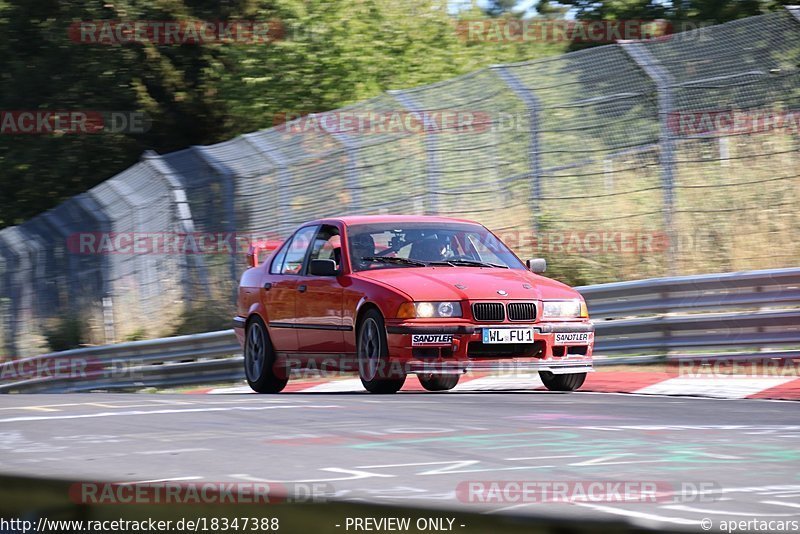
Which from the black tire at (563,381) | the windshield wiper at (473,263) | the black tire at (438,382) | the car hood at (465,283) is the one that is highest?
the windshield wiper at (473,263)

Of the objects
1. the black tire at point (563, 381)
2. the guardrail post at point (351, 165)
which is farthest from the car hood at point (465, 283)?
the guardrail post at point (351, 165)

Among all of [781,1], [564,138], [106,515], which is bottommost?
[106,515]

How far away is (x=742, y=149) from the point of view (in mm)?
14391

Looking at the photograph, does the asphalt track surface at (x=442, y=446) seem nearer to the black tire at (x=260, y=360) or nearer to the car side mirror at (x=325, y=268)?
the car side mirror at (x=325, y=268)

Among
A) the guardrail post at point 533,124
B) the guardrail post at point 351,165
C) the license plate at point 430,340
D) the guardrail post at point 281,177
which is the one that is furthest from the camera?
the guardrail post at point 281,177

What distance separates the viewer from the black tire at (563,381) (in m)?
11.7

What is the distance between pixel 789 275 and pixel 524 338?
2.83 meters

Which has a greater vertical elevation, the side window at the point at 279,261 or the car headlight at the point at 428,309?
the side window at the point at 279,261

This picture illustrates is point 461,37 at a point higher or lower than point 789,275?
higher

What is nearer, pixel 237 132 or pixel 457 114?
pixel 457 114

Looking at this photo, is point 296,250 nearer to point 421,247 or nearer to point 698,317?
point 421,247

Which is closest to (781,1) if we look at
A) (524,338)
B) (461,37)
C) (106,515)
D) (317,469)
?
(461,37)

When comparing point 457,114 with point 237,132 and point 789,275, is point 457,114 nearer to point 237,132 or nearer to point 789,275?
point 789,275

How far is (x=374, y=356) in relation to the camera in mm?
11023
